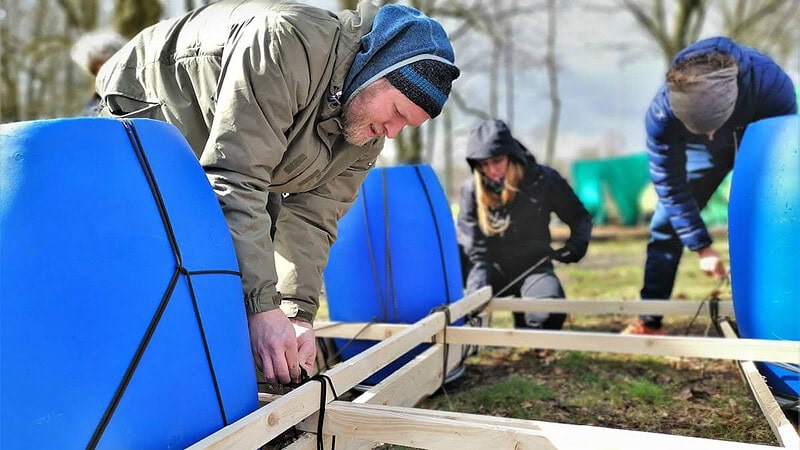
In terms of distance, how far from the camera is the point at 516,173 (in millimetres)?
4512

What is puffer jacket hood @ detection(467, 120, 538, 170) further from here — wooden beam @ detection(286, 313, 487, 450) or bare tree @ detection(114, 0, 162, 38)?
bare tree @ detection(114, 0, 162, 38)

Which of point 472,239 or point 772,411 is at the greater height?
point 772,411

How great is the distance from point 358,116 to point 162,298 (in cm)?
85

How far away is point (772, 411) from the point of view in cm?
193

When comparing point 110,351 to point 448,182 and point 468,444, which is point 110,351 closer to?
point 468,444

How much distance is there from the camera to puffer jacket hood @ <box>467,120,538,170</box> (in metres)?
4.25

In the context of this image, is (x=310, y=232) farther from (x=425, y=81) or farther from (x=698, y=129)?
(x=698, y=129)

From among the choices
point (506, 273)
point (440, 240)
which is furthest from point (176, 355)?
point (506, 273)

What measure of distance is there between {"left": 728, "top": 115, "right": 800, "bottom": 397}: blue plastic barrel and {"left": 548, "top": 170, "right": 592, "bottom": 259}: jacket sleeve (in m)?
1.84

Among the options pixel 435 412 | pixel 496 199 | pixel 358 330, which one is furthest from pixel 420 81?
pixel 496 199

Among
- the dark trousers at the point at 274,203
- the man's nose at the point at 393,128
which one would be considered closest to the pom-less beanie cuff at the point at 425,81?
the man's nose at the point at 393,128

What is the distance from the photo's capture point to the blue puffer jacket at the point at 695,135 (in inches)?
152

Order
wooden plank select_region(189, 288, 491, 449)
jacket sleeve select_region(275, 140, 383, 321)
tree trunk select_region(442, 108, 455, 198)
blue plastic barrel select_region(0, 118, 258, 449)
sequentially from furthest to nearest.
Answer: tree trunk select_region(442, 108, 455, 198) < jacket sleeve select_region(275, 140, 383, 321) < wooden plank select_region(189, 288, 491, 449) < blue plastic barrel select_region(0, 118, 258, 449)

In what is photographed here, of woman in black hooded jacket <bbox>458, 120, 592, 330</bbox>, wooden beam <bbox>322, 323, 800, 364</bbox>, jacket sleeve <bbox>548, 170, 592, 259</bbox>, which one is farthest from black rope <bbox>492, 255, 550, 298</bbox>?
wooden beam <bbox>322, 323, 800, 364</bbox>
